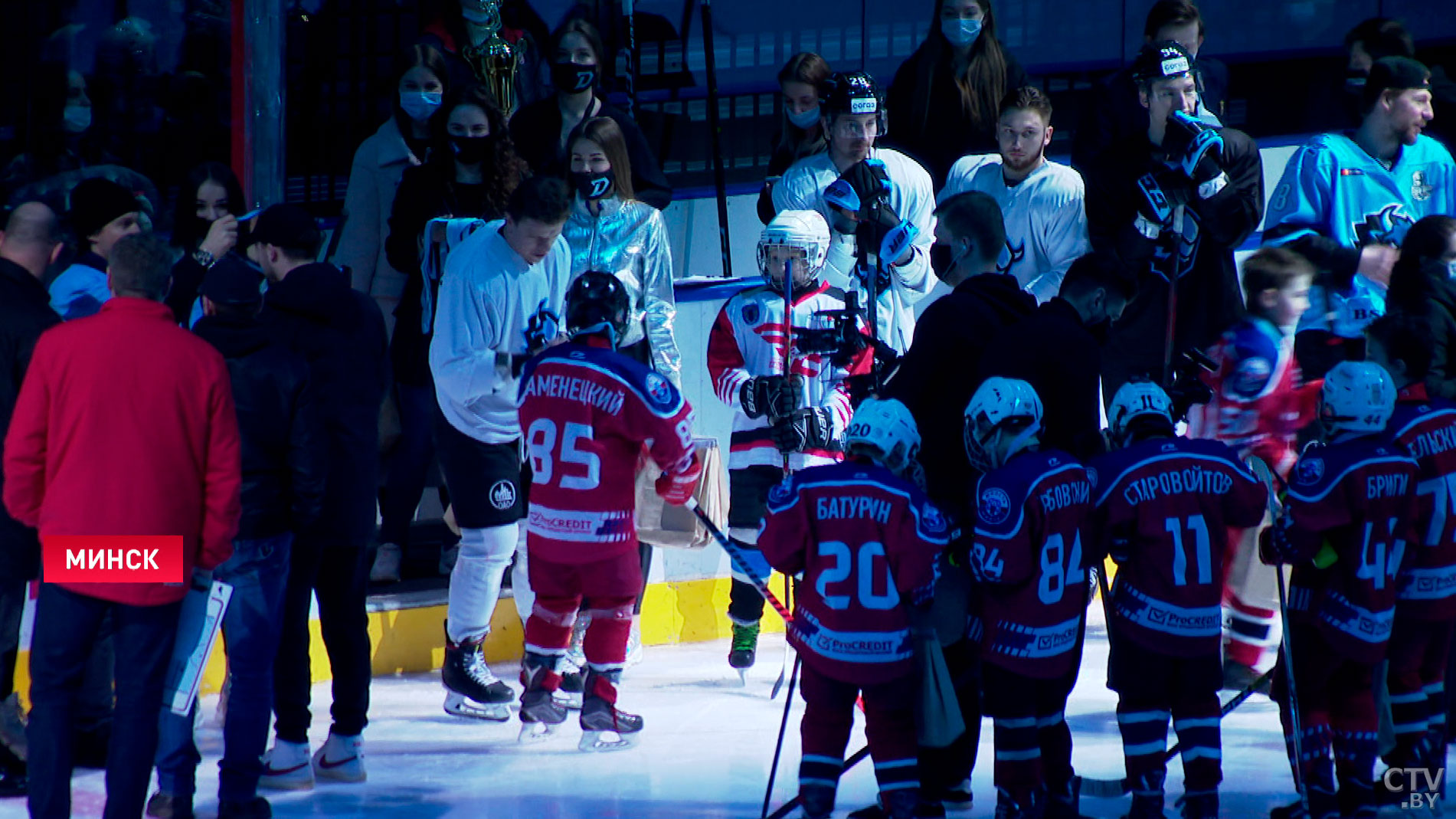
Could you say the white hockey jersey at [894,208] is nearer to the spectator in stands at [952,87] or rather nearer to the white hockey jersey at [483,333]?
the spectator in stands at [952,87]

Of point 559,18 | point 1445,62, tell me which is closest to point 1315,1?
point 1445,62

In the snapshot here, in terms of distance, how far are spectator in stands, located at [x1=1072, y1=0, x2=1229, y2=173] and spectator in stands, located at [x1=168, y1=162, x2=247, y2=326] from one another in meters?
2.77

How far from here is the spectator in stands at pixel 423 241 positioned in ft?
18.8

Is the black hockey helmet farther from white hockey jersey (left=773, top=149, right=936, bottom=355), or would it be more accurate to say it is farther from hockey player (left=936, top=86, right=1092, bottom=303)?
hockey player (left=936, top=86, right=1092, bottom=303)

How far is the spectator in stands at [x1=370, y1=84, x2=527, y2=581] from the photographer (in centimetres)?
573

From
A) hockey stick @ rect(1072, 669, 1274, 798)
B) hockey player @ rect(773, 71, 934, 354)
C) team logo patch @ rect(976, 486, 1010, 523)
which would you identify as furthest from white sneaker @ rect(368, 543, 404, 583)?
team logo patch @ rect(976, 486, 1010, 523)

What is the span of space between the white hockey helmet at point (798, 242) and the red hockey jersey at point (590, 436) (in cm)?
76

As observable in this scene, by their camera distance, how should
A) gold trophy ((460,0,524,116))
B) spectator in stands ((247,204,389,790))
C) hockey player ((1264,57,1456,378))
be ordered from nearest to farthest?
spectator in stands ((247,204,389,790)), hockey player ((1264,57,1456,378)), gold trophy ((460,0,524,116))

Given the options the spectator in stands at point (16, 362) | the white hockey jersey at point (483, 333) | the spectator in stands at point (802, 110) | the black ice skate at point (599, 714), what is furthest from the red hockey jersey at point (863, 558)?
the spectator in stands at point (802, 110)

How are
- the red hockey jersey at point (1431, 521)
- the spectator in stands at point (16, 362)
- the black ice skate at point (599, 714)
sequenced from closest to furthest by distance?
the spectator in stands at point (16, 362) → the red hockey jersey at point (1431, 521) → the black ice skate at point (599, 714)

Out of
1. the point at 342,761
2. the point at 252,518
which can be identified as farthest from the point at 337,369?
the point at 342,761

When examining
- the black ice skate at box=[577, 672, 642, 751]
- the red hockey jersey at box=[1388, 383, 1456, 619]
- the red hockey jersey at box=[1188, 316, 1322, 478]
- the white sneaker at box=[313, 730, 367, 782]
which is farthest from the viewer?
the red hockey jersey at box=[1188, 316, 1322, 478]

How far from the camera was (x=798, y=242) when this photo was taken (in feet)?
17.4

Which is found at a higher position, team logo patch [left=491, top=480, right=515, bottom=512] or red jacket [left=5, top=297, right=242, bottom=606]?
red jacket [left=5, top=297, right=242, bottom=606]
